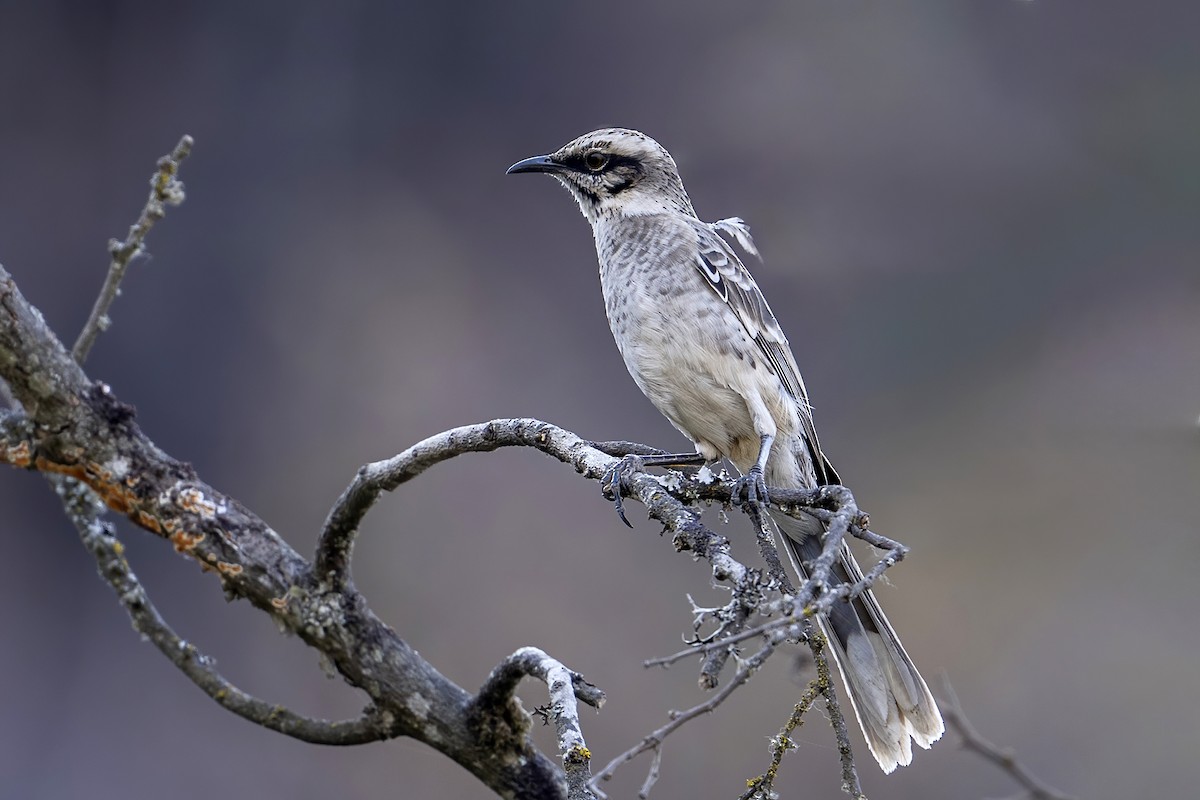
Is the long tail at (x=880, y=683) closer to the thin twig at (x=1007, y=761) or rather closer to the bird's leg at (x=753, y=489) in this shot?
the bird's leg at (x=753, y=489)

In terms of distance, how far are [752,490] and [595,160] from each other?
4.81ft

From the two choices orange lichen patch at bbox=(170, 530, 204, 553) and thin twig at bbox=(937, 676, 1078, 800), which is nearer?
thin twig at bbox=(937, 676, 1078, 800)

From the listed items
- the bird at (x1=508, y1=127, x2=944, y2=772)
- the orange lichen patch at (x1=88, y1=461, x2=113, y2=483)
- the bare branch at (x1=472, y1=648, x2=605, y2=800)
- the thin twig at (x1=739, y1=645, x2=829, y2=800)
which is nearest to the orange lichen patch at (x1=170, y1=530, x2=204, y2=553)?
the orange lichen patch at (x1=88, y1=461, x2=113, y2=483)

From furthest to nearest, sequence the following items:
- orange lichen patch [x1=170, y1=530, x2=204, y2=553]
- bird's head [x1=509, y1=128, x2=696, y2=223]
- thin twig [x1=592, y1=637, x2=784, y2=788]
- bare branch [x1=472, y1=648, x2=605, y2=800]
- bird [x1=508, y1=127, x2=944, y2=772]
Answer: bird's head [x1=509, y1=128, x2=696, y2=223], bird [x1=508, y1=127, x2=944, y2=772], orange lichen patch [x1=170, y1=530, x2=204, y2=553], bare branch [x1=472, y1=648, x2=605, y2=800], thin twig [x1=592, y1=637, x2=784, y2=788]

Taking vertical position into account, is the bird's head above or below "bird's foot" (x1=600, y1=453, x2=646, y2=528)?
above

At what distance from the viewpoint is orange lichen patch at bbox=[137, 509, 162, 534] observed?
2.41 meters

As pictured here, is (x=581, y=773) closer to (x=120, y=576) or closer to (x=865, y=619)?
(x=865, y=619)

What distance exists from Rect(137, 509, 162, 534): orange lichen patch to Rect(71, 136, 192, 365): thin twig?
406mm

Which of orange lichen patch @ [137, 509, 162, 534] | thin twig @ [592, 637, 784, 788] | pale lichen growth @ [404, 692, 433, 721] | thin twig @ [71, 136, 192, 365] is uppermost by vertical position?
thin twig @ [71, 136, 192, 365]

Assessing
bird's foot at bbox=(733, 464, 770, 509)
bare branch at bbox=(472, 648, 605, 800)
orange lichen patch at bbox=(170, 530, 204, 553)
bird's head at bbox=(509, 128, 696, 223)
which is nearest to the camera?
bare branch at bbox=(472, 648, 605, 800)

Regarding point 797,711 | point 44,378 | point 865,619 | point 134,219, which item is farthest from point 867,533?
point 134,219

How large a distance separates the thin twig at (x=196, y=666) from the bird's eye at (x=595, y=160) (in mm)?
1652

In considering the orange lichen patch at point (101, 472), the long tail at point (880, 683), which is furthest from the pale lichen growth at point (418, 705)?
the long tail at point (880, 683)

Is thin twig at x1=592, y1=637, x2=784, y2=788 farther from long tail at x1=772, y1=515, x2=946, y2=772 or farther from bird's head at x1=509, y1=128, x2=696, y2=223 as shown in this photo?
bird's head at x1=509, y1=128, x2=696, y2=223
